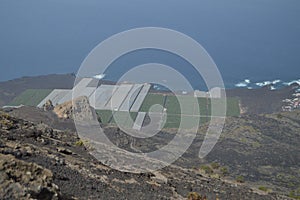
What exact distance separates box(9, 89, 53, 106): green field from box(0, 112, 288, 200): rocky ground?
53.7m

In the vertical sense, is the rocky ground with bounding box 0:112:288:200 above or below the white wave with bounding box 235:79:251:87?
below

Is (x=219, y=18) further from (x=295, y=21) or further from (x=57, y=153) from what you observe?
(x=57, y=153)

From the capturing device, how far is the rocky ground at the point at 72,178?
832 centimetres

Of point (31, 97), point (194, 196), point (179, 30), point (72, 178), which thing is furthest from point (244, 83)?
point (72, 178)

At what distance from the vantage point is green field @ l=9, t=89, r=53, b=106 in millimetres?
71438

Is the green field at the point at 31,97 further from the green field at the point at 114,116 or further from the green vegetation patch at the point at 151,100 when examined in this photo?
the green vegetation patch at the point at 151,100

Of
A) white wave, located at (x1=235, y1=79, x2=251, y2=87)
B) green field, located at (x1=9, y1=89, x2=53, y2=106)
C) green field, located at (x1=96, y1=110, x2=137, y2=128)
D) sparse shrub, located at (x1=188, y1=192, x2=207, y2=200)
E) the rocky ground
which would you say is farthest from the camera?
white wave, located at (x1=235, y1=79, x2=251, y2=87)

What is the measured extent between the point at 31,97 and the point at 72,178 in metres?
65.5

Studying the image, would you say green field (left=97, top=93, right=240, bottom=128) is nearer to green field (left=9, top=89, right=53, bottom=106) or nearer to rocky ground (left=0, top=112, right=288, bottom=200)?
green field (left=9, top=89, right=53, bottom=106)

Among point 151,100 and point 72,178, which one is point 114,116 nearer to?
point 151,100

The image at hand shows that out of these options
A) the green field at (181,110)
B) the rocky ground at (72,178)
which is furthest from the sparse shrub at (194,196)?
the green field at (181,110)

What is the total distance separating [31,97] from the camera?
246 feet

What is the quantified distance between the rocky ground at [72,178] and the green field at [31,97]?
53723 mm

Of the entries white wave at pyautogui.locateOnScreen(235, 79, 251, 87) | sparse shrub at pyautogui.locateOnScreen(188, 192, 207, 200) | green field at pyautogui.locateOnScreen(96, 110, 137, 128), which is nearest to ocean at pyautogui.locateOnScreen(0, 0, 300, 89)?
white wave at pyautogui.locateOnScreen(235, 79, 251, 87)
